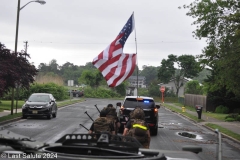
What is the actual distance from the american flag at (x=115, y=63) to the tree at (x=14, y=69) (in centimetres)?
1333

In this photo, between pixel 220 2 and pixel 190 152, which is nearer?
pixel 190 152

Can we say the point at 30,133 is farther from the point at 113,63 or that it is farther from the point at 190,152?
the point at 190,152

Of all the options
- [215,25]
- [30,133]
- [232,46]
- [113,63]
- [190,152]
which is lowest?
[30,133]

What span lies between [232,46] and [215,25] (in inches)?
157

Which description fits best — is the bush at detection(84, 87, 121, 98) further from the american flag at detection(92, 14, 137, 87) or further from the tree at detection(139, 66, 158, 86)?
the american flag at detection(92, 14, 137, 87)

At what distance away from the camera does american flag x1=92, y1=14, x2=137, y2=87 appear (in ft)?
37.1

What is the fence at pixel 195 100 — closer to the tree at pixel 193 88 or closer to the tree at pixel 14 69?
the tree at pixel 193 88

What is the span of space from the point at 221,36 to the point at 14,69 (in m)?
12.7

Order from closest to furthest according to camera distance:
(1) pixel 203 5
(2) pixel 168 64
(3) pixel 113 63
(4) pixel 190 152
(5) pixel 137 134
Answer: (4) pixel 190 152 < (5) pixel 137 134 < (3) pixel 113 63 < (1) pixel 203 5 < (2) pixel 168 64

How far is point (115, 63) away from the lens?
11508mm

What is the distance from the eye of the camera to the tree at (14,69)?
82.9 feet

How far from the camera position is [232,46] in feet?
75.6

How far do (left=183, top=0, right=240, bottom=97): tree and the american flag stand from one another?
1130cm

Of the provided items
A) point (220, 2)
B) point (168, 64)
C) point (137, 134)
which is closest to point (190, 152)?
point (137, 134)
